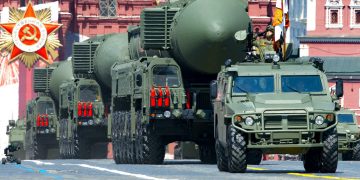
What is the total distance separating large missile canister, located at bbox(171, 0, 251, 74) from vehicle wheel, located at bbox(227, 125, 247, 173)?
12287 mm

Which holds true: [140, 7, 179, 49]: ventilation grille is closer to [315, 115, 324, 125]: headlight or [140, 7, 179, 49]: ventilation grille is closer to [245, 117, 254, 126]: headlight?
[245, 117, 254, 126]: headlight

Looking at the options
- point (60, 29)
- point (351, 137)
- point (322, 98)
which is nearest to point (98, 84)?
point (351, 137)

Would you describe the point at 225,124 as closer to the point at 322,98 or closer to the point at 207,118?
the point at 322,98

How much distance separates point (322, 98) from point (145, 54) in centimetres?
1614

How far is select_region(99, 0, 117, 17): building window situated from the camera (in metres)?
120

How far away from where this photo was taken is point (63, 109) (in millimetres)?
67125

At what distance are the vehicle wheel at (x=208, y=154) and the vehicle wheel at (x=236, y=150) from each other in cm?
1453

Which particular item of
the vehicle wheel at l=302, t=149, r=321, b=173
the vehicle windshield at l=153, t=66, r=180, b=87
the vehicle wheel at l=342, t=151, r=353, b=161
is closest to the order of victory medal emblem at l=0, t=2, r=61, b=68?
the vehicle wheel at l=342, t=151, r=353, b=161

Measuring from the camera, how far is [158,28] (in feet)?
149

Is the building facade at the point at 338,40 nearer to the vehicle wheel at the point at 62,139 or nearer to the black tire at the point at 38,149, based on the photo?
the black tire at the point at 38,149

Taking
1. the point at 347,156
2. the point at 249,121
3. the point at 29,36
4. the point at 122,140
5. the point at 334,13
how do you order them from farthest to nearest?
the point at 334,13 → the point at 29,36 → the point at 347,156 → the point at 122,140 → the point at 249,121

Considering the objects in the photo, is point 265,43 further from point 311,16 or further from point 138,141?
point 311,16

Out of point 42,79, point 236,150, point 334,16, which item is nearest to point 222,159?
point 236,150

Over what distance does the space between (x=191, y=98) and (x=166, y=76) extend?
1078 mm
